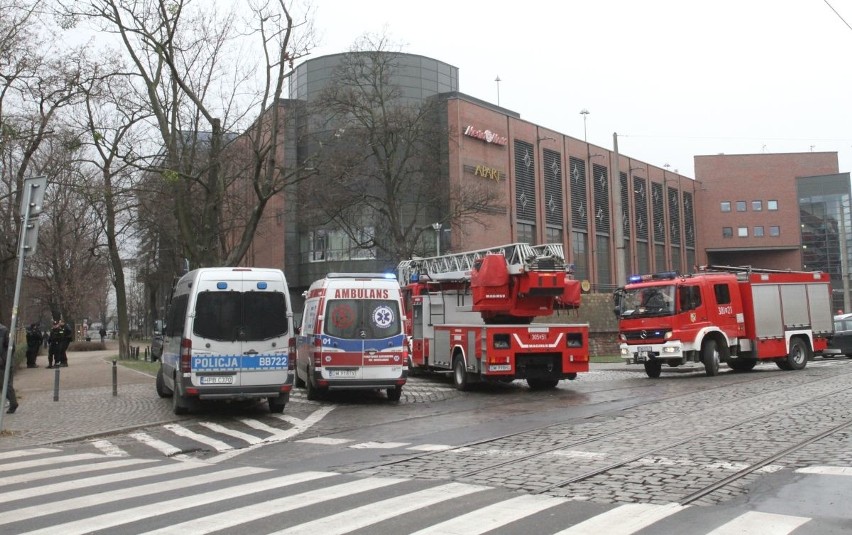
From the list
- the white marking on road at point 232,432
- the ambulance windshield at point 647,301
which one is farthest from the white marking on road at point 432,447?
the ambulance windshield at point 647,301

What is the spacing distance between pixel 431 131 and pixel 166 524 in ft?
106

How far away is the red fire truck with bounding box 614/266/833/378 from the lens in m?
21.0

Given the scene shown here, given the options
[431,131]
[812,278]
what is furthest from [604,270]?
[812,278]

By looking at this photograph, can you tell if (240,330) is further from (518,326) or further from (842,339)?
(842,339)

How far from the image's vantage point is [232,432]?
40.5ft

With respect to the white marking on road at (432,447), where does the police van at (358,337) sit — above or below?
above

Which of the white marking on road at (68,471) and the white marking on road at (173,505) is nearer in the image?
the white marking on road at (173,505)

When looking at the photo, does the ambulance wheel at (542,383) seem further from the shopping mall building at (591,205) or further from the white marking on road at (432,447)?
the shopping mall building at (591,205)

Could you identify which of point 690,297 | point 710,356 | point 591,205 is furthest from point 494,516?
point 591,205

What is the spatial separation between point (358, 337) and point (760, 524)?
11139 millimetres

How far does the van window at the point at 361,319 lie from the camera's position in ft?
53.4

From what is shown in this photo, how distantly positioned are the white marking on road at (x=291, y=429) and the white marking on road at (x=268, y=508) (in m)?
2.80

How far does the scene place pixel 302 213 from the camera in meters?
37.9

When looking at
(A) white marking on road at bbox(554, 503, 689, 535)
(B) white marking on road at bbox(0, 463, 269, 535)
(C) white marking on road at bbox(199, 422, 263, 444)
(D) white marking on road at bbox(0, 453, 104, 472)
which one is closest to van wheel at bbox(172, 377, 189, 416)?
(C) white marking on road at bbox(199, 422, 263, 444)
